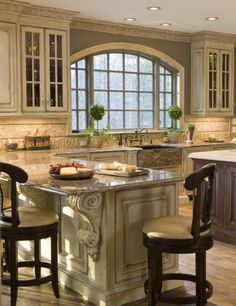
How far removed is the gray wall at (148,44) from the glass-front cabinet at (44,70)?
59 centimetres

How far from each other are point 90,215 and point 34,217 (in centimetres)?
42

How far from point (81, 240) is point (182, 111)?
4.88m

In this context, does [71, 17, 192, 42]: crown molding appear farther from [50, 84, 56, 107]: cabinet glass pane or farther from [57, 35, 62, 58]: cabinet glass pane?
[50, 84, 56, 107]: cabinet glass pane

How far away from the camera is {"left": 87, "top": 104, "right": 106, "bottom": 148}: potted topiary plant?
254 inches

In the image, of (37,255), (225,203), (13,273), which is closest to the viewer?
(13,273)

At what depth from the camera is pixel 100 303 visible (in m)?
3.20

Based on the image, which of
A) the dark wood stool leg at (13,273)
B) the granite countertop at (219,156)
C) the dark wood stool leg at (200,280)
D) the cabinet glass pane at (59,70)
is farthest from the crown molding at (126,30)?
the dark wood stool leg at (200,280)

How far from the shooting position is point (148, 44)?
7.29m

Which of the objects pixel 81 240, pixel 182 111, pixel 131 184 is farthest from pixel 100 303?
pixel 182 111

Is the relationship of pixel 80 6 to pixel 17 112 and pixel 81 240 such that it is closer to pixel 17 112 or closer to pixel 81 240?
pixel 17 112

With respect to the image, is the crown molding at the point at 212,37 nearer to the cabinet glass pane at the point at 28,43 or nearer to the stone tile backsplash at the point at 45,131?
the stone tile backsplash at the point at 45,131

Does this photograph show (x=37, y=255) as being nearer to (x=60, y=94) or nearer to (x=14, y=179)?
(x=14, y=179)

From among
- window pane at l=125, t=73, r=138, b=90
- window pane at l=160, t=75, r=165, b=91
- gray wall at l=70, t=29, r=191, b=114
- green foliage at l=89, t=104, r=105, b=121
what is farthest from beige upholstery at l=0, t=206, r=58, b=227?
window pane at l=160, t=75, r=165, b=91

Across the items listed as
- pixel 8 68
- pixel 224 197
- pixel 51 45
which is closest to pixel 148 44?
pixel 51 45
